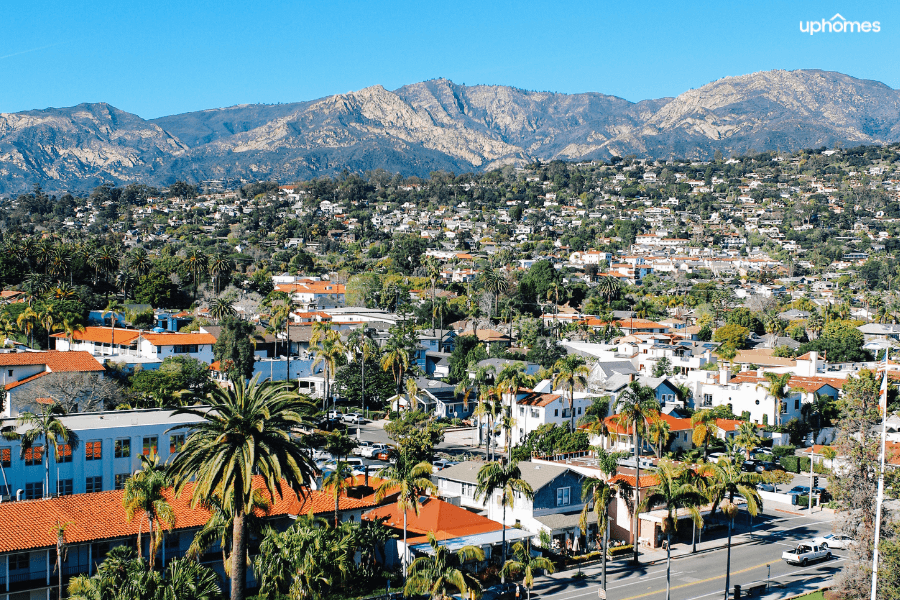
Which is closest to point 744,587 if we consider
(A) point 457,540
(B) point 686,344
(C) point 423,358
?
(A) point 457,540

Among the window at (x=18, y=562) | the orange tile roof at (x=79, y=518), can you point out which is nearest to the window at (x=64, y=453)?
the orange tile roof at (x=79, y=518)

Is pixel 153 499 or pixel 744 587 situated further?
pixel 744 587

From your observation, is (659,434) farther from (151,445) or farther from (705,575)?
(151,445)

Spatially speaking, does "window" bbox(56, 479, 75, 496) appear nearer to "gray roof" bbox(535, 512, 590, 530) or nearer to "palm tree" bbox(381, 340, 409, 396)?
"gray roof" bbox(535, 512, 590, 530)

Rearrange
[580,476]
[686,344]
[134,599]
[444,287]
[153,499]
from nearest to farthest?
[134,599]
[153,499]
[580,476]
[686,344]
[444,287]

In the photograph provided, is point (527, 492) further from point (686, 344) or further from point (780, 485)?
point (686, 344)

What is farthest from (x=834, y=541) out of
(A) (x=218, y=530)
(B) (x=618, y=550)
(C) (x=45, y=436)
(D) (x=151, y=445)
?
(C) (x=45, y=436)

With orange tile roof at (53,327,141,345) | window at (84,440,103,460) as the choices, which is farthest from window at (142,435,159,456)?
orange tile roof at (53,327,141,345)
